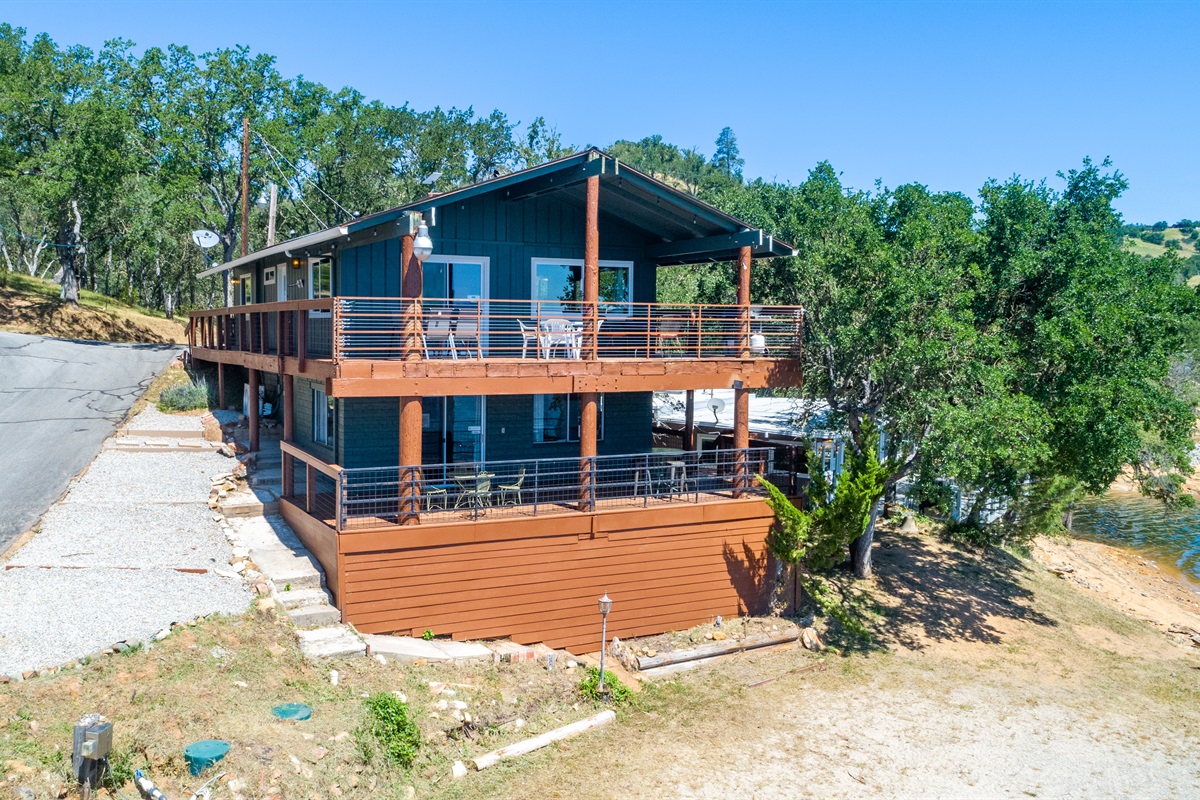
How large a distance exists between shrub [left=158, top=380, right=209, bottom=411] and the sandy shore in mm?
24734

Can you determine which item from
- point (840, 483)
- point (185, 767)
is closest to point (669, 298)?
point (840, 483)

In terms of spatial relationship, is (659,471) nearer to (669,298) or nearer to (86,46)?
(669,298)

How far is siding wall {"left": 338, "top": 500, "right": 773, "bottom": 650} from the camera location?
43.3 ft

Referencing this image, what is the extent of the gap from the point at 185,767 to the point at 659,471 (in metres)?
11.1

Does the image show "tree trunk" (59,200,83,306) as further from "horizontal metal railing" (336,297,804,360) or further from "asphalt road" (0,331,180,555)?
"horizontal metal railing" (336,297,804,360)

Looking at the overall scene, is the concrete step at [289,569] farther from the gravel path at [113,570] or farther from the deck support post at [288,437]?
the deck support post at [288,437]

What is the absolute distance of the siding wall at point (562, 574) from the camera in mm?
13203

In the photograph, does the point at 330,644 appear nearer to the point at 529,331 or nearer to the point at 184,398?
the point at 529,331

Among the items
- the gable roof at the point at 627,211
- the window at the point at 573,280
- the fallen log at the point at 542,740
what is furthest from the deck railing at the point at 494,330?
the fallen log at the point at 542,740

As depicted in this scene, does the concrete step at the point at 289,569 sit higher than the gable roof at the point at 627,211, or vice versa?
the gable roof at the point at 627,211

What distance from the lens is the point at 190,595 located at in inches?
484

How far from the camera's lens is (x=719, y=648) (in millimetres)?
14906

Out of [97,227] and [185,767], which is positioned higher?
[97,227]

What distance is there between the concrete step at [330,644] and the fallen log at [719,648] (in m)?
4.70
